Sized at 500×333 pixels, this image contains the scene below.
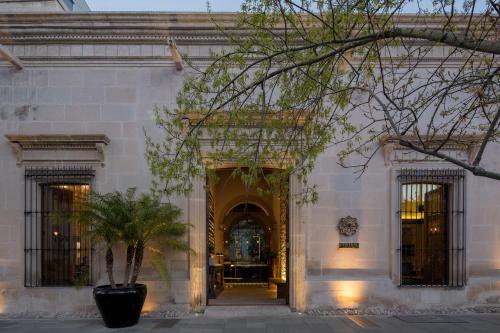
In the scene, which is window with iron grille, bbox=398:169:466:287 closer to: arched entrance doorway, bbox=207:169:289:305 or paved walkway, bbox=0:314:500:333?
paved walkway, bbox=0:314:500:333

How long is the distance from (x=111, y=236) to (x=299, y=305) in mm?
3880

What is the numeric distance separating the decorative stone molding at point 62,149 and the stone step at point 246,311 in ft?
12.0

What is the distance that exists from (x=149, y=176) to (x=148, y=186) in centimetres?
20

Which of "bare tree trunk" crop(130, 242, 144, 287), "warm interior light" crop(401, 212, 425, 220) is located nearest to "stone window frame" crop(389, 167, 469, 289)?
"warm interior light" crop(401, 212, 425, 220)

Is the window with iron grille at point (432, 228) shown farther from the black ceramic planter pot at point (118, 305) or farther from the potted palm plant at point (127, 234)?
the black ceramic planter pot at point (118, 305)

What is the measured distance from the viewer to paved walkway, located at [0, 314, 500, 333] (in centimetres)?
743

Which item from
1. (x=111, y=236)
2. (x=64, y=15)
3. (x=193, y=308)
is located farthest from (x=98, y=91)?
(x=193, y=308)

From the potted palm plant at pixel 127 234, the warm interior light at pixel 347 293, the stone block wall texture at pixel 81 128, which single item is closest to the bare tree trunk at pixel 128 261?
the potted palm plant at pixel 127 234

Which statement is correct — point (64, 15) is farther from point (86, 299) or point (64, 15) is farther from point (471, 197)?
point (471, 197)

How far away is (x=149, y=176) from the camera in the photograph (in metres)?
8.98

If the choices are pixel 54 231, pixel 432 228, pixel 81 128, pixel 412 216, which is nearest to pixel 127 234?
pixel 54 231

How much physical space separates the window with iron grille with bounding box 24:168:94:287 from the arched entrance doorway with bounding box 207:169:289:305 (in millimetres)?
3954

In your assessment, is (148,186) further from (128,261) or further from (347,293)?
(347,293)

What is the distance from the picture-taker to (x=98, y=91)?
9047mm
